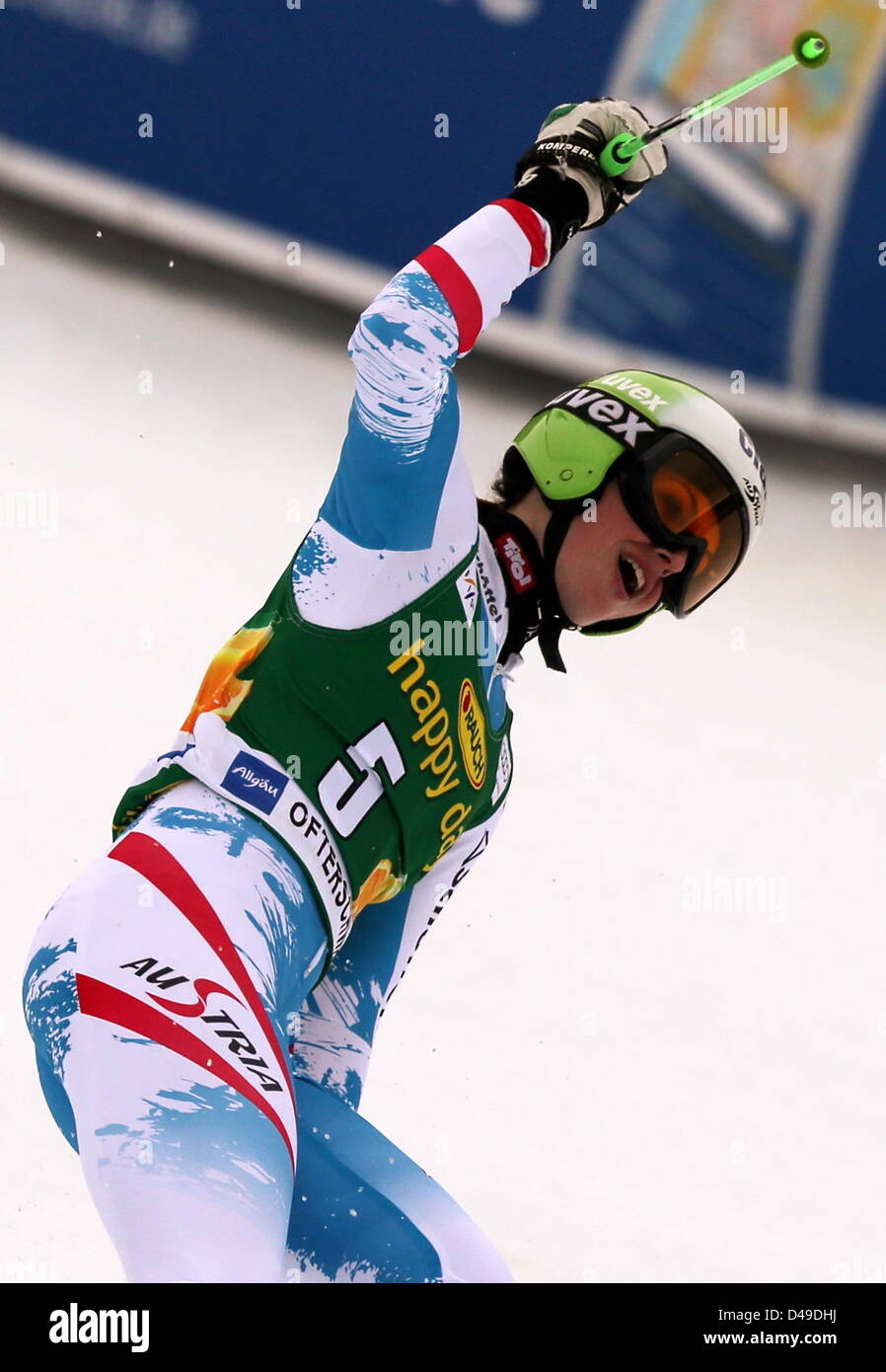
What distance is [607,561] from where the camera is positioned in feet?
9.47

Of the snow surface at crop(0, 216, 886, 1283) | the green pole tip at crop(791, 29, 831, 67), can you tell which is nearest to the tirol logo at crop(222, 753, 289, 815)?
the snow surface at crop(0, 216, 886, 1283)

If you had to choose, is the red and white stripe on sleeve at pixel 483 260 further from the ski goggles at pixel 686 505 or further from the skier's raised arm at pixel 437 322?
the ski goggles at pixel 686 505

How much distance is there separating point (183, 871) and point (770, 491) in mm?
4470

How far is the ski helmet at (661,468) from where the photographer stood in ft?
9.41

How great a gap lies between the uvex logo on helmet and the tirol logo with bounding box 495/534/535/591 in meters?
0.23

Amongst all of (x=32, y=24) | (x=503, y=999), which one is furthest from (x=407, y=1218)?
(x=32, y=24)

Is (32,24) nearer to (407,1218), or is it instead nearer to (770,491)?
(770,491)

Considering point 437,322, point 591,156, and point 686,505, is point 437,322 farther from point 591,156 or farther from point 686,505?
point 686,505

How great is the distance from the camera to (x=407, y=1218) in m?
2.63

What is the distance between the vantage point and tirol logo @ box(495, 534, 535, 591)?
9.50 ft
